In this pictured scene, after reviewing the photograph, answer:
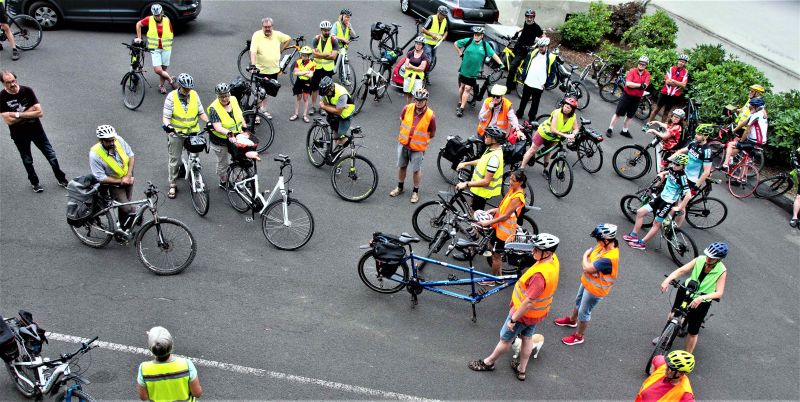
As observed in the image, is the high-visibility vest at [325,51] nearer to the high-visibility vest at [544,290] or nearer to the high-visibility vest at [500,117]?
the high-visibility vest at [500,117]

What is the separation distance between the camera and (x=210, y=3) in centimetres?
1809

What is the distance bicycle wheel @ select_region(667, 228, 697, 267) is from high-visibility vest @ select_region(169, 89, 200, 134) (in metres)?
7.30

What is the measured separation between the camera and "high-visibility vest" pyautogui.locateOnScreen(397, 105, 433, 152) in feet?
30.5

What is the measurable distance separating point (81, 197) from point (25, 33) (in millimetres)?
8191

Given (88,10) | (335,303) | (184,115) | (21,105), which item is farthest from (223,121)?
(88,10)

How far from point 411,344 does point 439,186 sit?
3.96m

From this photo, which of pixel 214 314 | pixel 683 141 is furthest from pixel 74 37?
pixel 683 141

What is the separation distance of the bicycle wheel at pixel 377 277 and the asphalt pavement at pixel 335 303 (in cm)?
13

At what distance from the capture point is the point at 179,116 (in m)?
9.01

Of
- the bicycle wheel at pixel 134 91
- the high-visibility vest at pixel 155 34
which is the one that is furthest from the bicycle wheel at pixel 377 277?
the high-visibility vest at pixel 155 34

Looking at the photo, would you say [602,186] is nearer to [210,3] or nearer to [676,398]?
[676,398]

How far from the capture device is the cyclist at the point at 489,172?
27.4 ft

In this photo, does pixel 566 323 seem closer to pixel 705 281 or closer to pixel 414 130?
pixel 705 281

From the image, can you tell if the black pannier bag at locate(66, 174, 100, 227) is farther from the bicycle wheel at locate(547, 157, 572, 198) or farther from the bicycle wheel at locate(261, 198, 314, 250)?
the bicycle wheel at locate(547, 157, 572, 198)
